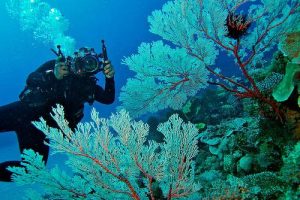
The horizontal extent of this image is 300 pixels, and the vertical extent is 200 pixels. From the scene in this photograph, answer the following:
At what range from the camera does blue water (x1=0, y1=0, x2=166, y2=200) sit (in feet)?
241

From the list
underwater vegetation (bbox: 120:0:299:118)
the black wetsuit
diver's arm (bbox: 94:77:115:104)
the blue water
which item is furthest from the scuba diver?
the blue water

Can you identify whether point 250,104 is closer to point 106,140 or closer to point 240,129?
point 240,129

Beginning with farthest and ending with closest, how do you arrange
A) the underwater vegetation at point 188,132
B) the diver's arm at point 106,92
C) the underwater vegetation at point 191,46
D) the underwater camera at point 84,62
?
the diver's arm at point 106,92 < the underwater camera at point 84,62 < the underwater vegetation at point 191,46 < the underwater vegetation at point 188,132

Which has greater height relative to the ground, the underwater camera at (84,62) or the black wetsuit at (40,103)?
the underwater camera at (84,62)

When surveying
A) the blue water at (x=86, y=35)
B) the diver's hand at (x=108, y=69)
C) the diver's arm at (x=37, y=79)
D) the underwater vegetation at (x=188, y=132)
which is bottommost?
the underwater vegetation at (x=188, y=132)

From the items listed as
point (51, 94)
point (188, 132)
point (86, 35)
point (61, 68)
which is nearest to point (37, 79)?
point (51, 94)

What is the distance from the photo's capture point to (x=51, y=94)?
5113 millimetres

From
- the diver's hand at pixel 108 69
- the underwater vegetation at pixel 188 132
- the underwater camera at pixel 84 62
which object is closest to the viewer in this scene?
the underwater vegetation at pixel 188 132

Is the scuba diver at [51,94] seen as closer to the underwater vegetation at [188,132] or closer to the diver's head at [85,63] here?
the diver's head at [85,63]

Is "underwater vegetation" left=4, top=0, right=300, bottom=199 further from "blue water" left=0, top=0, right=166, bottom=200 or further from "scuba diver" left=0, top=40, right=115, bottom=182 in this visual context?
"blue water" left=0, top=0, right=166, bottom=200

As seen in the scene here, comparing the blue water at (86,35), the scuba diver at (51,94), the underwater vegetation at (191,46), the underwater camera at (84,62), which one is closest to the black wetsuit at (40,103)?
the scuba diver at (51,94)

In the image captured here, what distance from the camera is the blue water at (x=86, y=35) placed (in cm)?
7344

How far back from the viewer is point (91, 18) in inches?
3634

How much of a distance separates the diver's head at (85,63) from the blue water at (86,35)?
202 feet
